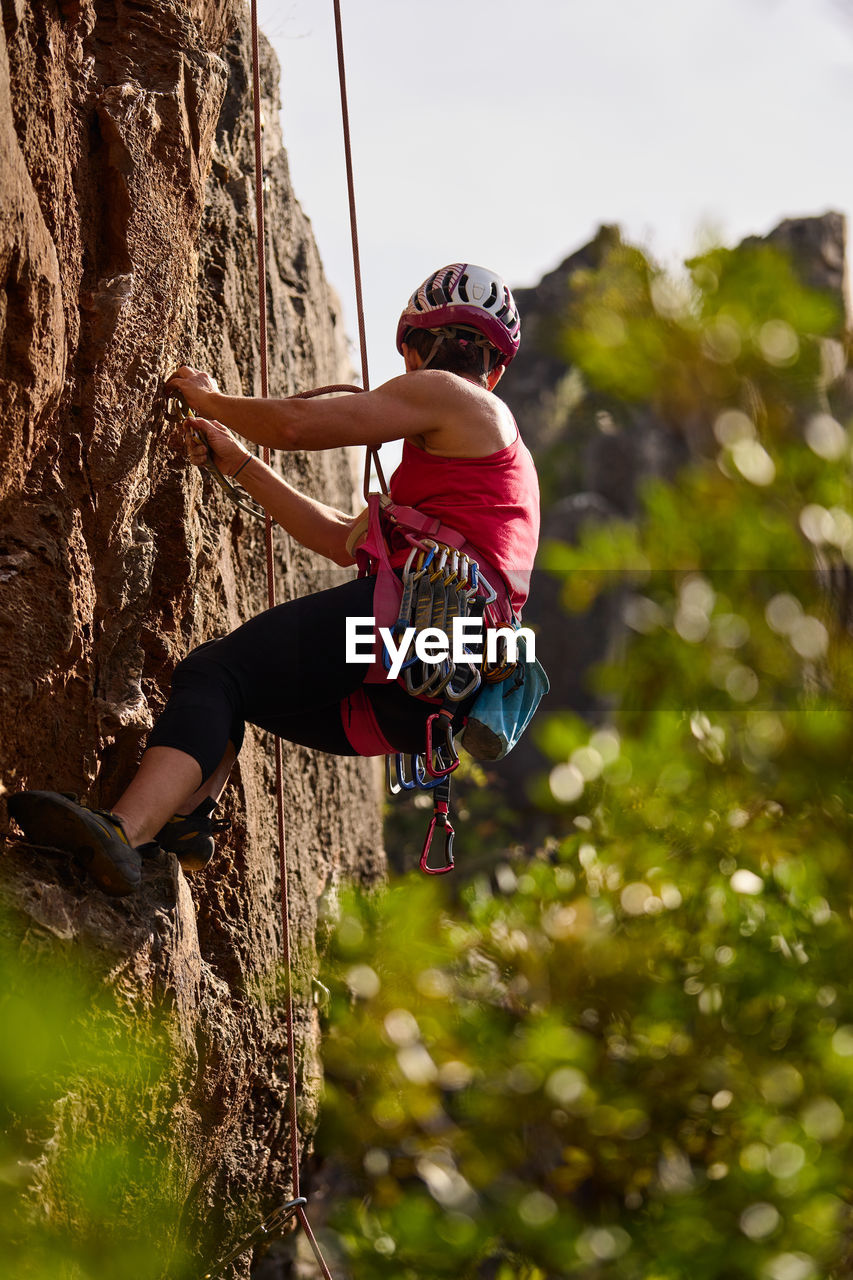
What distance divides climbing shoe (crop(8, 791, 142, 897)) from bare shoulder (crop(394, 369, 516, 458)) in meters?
1.10

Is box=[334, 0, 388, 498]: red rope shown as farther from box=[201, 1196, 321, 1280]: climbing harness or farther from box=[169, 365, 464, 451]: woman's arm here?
box=[201, 1196, 321, 1280]: climbing harness

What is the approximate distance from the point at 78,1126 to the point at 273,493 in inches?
57.2

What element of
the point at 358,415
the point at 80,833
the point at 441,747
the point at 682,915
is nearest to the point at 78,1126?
the point at 80,833

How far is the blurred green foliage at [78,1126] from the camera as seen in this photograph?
0.94 metres

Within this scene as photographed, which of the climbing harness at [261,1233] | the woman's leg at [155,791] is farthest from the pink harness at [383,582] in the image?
Result: the climbing harness at [261,1233]

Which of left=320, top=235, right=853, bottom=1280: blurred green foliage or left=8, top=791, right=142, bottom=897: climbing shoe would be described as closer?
left=320, top=235, right=853, bottom=1280: blurred green foliage

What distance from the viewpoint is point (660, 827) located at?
1854 millimetres

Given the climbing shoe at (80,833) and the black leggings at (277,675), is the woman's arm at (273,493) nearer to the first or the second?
the black leggings at (277,675)

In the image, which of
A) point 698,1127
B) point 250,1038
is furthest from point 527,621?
point 698,1127

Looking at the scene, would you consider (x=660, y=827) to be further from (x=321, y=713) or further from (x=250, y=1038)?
(x=250, y=1038)

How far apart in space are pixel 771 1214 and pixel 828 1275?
19cm

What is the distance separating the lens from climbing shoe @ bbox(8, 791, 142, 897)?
2.29 m

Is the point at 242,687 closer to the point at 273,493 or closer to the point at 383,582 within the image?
the point at 383,582

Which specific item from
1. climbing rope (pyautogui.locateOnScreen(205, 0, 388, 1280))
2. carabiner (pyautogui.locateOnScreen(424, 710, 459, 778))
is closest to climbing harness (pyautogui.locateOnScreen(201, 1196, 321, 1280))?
climbing rope (pyautogui.locateOnScreen(205, 0, 388, 1280))
